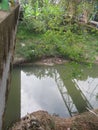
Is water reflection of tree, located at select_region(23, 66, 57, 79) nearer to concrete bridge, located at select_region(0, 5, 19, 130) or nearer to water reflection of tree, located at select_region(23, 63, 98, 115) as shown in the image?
water reflection of tree, located at select_region(23, 63, 98, 115)

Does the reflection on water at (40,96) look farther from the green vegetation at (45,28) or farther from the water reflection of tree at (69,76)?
the green vegetation at (45,28)

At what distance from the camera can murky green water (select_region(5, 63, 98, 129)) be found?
6.50 meters

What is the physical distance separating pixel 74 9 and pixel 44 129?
7.00 m

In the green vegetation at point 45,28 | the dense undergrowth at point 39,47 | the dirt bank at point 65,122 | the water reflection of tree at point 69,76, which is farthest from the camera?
the dense undergrowth at point 39,47

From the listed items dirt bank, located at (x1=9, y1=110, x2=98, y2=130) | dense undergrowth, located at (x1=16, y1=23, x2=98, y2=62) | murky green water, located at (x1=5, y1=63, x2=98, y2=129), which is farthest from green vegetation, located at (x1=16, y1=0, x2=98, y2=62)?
dirt bank, located at (x1=9, y1=110, x2=98, y2=130)

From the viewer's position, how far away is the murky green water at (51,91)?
6.50 meters

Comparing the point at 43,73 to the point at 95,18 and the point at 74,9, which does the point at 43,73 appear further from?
the point at 95,18

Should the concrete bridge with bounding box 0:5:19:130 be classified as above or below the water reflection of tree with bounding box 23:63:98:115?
above

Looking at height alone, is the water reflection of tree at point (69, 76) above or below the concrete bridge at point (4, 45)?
below

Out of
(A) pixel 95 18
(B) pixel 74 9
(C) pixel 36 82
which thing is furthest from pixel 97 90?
(A) pixel 95 18

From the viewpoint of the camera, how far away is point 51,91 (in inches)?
308

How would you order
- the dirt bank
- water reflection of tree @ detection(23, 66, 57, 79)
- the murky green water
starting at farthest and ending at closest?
water reflection of tree @ detection(23, 66, 57, 79) < the murky green water < the dirt bank

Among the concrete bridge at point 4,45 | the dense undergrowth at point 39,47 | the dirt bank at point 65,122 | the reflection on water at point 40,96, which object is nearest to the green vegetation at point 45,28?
the dense undergrowth at point 39,47

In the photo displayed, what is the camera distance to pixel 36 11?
1193 centimetres
